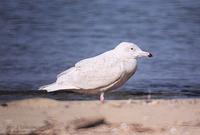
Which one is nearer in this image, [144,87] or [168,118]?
[168,118]

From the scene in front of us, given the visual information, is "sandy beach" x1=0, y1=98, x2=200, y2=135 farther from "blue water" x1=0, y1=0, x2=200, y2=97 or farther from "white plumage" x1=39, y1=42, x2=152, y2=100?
"blue water" x1=0, y1=0, x2=200, y2=97

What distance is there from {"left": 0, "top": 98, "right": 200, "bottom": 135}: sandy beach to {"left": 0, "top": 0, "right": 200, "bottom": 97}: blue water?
239 centimetres

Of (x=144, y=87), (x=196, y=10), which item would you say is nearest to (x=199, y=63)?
(x=144, y=87)

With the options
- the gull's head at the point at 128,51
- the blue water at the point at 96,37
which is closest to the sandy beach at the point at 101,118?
the gull's head at the point at 128,51

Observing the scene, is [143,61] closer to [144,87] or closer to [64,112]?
[144,87]

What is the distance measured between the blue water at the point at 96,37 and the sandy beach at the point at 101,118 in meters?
2.39

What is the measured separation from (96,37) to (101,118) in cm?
585

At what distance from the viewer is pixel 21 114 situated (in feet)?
21.8

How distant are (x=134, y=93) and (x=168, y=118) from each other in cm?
272

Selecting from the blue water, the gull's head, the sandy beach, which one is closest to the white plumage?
the gull's head

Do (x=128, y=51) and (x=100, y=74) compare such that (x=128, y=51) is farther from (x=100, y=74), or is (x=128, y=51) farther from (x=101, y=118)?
(x=101, y=118)

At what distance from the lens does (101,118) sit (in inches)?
258

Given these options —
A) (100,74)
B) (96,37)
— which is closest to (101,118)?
(100,74)

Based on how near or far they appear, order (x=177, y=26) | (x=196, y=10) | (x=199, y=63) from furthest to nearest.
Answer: (x=196, y=10) < (x=177, y=26) < (x=199, y=63)
